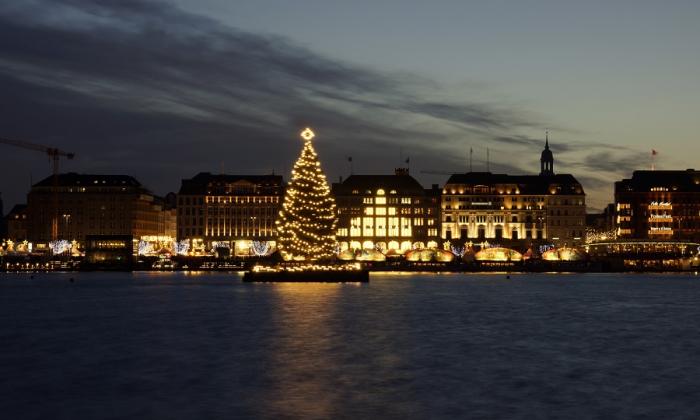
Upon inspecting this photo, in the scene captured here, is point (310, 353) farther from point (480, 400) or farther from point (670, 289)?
point (670, 289)

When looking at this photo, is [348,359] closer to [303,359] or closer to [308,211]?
[303,359]

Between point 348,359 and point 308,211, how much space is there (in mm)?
60867

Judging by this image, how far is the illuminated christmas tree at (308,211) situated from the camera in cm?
10862

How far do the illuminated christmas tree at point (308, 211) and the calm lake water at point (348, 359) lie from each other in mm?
20398

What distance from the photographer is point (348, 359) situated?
48.1 m

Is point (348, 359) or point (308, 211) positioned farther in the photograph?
point (308, 211)

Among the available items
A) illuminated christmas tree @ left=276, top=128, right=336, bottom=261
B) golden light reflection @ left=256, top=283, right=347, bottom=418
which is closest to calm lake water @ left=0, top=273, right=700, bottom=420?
golden light reflection @ left=256, top=283, right=347, bottom=418

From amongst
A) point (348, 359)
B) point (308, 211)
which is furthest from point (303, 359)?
point (308, 211)

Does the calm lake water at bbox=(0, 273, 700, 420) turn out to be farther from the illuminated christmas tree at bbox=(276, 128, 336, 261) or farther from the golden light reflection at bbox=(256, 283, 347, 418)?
the illuminated christmas tree at bbox=(276, 128, 336, 261)

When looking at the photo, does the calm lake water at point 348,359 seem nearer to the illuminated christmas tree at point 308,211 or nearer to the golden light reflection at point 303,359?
the golden light reflection at point 303,359

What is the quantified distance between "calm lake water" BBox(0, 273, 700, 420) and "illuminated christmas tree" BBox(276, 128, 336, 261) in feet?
66.9

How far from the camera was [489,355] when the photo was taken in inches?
1950

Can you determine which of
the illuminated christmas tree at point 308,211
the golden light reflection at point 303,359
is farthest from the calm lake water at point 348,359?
the illuminated christmas tree at point 308,211

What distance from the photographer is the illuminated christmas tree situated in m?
109
